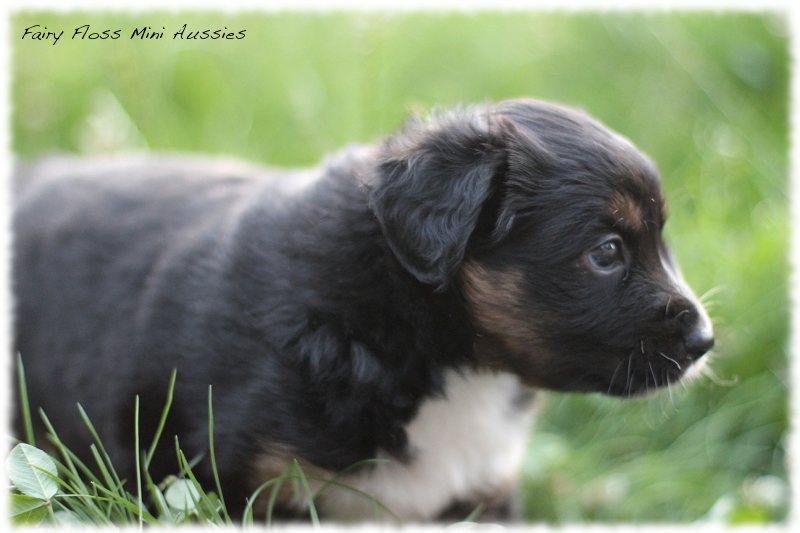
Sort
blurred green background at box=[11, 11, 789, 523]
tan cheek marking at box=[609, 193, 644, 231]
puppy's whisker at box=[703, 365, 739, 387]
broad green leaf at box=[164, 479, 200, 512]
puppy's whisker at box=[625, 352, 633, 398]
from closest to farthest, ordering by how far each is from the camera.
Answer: broad green leaf at box=[164, 479, 200, 512], tan cheek marking at box=[609, 193, 644, 231], puppy's whisker at box=[625, 352, 633, 398], puppy's whisker at box=[703, 365, 739, 387], blurred green background at box=[11, 11, 789, 523]

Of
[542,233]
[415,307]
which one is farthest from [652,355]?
[415,307]

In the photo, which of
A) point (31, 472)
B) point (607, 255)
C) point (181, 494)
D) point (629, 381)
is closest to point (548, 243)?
point (607, 255)

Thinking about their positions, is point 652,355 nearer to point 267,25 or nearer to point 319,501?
point 319,501

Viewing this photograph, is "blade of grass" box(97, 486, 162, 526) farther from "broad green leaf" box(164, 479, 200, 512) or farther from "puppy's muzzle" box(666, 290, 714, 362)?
"puppy's muzzle" box(666, 290, 714, 362)

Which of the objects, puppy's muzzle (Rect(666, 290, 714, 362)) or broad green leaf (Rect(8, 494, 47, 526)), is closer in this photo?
broad green leaf (Rect(8, 494, 47, 526))

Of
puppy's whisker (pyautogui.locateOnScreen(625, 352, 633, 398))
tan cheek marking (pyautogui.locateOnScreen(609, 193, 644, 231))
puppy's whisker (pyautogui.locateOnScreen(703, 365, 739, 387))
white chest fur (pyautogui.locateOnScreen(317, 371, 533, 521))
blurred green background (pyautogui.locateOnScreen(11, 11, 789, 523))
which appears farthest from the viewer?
blurred green background (pyautogui.locateOnScreen(11, 11, 789, 523))

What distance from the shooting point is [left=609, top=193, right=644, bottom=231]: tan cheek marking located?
2.60 meters

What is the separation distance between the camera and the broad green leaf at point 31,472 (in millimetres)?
2285

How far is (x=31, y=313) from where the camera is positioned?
346cm

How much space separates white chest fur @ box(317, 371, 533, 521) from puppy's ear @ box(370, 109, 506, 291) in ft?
1.69

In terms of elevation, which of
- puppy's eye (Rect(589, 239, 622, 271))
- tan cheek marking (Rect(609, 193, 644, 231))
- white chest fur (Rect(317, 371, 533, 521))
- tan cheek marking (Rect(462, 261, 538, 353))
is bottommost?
white chest fur (Rect(317, 371, 533, 521))

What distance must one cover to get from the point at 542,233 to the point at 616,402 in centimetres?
194

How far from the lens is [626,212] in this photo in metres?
2.62

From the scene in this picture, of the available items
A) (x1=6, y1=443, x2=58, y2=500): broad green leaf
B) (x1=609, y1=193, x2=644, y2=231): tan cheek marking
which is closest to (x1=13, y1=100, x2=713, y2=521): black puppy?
(x1=609, y1=193, x2=644, y2=231): tan cheek marking
